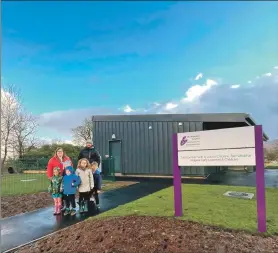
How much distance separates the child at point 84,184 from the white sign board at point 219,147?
8.41 ft

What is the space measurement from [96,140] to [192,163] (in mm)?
14044

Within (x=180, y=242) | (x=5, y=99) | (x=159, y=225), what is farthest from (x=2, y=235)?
(x=5, y=99)

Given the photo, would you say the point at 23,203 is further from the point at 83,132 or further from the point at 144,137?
the point at 83,132

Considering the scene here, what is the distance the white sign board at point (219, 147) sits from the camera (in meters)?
5.29

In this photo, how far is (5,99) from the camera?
30.6 meters

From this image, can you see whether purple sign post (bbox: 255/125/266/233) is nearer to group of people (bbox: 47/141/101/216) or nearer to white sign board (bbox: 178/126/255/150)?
white sign board (bbox: 178/126/255/150)

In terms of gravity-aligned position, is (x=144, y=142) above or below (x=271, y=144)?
above

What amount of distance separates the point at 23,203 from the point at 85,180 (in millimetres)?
2512

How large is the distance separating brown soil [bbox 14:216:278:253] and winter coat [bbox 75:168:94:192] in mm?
2135

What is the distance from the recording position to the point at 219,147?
18.6 ft

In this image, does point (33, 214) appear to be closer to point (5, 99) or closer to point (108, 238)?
point (108, 238)

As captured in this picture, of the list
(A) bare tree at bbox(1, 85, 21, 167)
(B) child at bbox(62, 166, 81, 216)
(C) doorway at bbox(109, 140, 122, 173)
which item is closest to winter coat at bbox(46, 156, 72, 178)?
(B) child at bbox(62, 166, 81, 216)

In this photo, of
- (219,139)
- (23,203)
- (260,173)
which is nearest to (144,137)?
(23,203)

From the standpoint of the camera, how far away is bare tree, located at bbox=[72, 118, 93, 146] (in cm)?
3503
